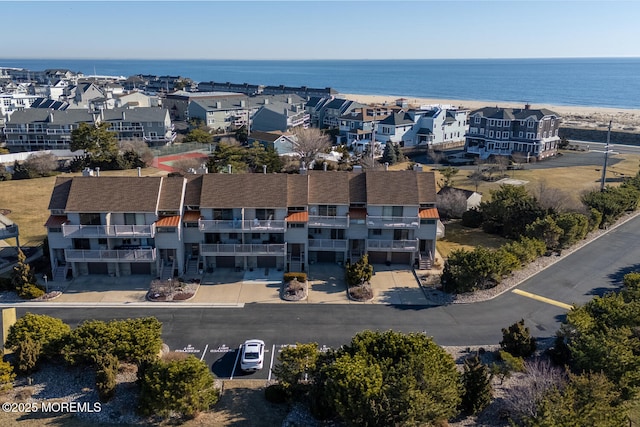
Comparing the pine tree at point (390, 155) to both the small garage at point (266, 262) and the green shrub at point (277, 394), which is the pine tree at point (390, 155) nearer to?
Answer: the small garage at point (266, 262)

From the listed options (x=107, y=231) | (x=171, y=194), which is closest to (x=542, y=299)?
(x=171, y=194)

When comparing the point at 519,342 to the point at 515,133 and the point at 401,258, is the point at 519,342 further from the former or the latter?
the point at 515,133

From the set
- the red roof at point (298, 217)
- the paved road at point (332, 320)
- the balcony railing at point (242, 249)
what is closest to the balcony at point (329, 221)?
the red roof at point (298, 217)

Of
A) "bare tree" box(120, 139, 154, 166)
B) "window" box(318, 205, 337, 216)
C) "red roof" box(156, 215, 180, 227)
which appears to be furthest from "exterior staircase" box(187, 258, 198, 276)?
"bare tree" box(120, 139, 154, 166)

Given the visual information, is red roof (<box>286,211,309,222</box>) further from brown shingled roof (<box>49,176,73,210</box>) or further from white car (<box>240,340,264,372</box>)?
brown shingled roof (<box>49,176,73,210</box>)

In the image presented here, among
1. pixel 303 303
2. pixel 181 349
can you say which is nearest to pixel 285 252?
pixel 303 303
